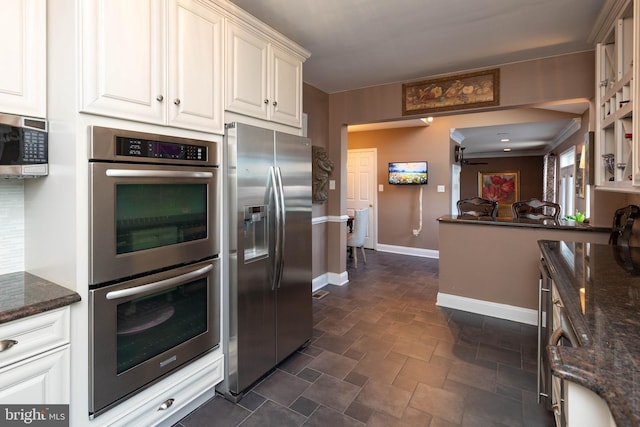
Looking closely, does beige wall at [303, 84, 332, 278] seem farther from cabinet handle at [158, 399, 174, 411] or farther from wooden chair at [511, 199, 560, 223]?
cabinet handle at [158, 399, 174, 411]

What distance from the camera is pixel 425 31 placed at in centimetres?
255

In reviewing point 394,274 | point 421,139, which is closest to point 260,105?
point 394,274

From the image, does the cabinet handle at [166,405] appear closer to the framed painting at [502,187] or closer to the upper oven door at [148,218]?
the upper oven door at [148,218]

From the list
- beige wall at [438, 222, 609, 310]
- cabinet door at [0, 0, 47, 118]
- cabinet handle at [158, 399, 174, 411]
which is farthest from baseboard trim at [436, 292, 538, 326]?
cabinet door at [0, 0, 47, 118]

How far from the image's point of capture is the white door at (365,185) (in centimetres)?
668

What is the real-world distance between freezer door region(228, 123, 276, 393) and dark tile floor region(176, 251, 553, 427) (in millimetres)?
221

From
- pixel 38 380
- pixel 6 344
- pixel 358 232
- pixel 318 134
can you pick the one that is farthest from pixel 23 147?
pixel 358 232

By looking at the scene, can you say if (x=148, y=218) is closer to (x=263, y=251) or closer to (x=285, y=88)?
(x=263, y=251)

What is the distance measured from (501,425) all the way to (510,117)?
5.26 m

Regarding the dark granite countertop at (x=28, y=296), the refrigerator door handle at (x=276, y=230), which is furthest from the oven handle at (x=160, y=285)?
the refrigerator door handle at (x=276, y=230)

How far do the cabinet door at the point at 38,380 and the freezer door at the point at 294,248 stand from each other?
120 centimetres

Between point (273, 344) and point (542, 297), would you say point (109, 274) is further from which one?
point (542, 297)

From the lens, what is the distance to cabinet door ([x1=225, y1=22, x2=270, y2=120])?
6.61 ft

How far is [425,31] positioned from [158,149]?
7.23 ft
